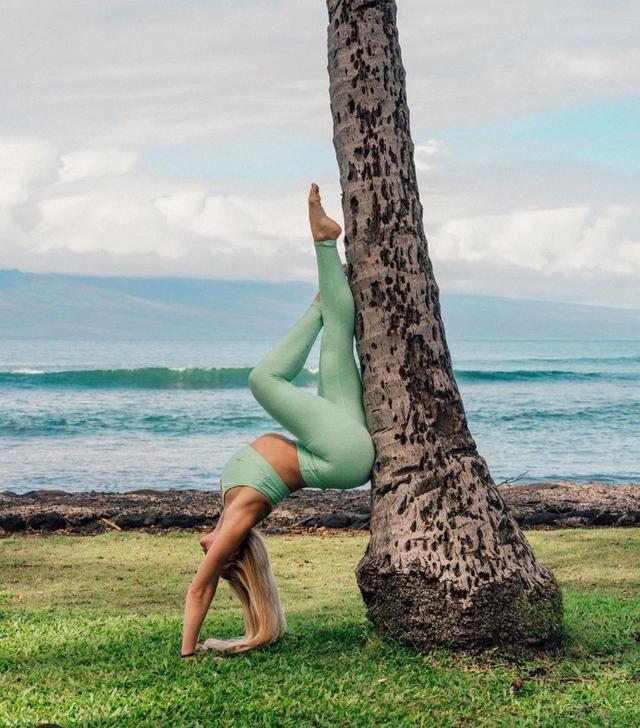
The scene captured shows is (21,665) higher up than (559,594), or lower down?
lower down

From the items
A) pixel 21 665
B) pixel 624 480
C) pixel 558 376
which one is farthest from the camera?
pixel 558 376

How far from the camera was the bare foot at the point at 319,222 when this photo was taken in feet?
18.6

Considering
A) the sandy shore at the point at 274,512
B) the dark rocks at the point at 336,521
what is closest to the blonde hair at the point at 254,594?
the sandy shore at the point at 274,512

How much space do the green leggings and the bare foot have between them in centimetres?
5

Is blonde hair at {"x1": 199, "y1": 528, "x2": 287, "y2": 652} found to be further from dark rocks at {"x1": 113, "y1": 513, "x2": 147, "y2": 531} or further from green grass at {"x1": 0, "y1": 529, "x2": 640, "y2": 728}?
dark rocks at {"x1": 113, "y1": 513, "x2": 147, "y2": 531}

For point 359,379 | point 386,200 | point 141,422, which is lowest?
point 141,422

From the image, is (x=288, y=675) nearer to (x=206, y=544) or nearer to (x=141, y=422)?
(x=206, y=544)

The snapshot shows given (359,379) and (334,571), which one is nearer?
(359,379)

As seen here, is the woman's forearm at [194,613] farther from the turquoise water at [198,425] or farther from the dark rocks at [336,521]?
the turquoise water at [198,425]

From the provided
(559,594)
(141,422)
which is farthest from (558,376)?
(559,594)

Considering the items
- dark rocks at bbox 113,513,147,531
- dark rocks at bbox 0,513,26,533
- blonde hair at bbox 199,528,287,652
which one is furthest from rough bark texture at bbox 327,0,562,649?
dark rocks at bbox 0,513,26,533

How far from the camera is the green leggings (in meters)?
5.61

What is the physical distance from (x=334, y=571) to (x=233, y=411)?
27.0 metres

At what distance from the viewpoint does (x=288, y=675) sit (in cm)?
524
